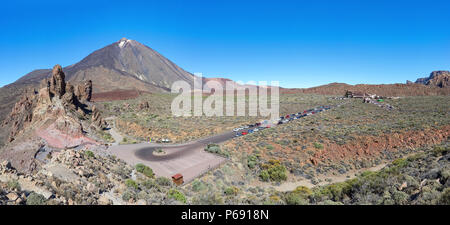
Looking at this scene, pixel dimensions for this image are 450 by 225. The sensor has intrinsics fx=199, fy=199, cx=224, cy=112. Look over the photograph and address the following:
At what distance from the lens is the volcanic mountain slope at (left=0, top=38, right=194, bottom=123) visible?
12300cm

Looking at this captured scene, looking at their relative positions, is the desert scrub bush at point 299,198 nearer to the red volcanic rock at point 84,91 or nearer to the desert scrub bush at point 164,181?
the desert scrub bush at point 164,181

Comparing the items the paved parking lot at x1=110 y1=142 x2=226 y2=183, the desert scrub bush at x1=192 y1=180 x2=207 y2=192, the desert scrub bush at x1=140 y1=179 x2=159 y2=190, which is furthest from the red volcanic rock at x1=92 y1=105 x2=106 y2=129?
the desert scrub bush at x1=192 y1=180 x2=207 y2=192

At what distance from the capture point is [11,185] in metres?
7.02

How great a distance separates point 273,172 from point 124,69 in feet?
564

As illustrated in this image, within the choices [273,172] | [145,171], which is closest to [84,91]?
[145,171]

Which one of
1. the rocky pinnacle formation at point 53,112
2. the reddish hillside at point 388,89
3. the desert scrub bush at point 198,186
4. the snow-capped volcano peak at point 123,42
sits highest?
the snow-capped volcano peak at point 123,42

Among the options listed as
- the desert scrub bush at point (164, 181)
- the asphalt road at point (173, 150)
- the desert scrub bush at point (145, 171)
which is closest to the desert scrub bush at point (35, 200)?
the desert scrub bush at point (164, 181)

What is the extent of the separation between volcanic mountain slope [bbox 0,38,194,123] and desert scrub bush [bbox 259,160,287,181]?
114120 mm

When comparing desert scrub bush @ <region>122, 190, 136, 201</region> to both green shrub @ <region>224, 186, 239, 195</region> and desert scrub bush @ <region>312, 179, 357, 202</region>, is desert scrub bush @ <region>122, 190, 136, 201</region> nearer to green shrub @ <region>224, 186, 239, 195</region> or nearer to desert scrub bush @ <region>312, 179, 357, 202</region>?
green shrub @ <region>224, 186, 239, 195</region>

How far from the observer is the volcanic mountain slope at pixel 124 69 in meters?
123

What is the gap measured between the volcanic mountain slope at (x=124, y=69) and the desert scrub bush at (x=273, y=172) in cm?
11412

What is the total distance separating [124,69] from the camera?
527ft
